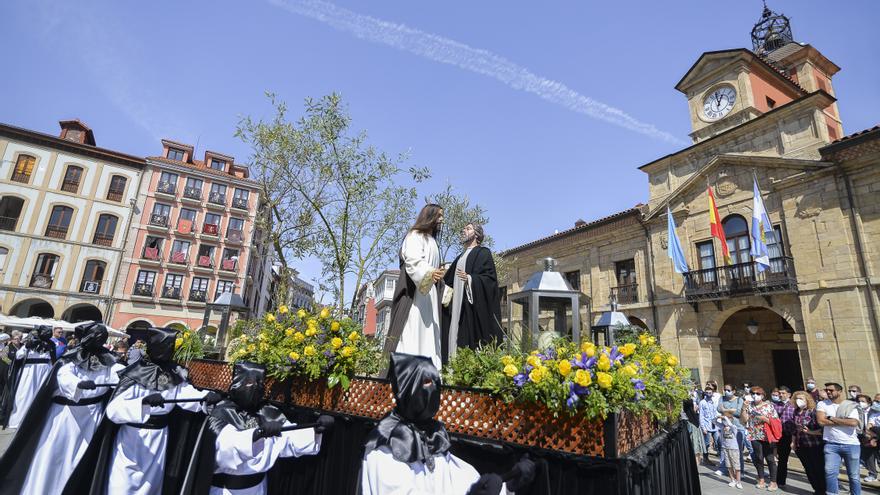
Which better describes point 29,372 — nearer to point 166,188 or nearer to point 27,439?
point 27,439

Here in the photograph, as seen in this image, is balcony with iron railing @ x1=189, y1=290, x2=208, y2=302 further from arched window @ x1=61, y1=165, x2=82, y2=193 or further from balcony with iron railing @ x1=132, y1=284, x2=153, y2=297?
arched window @ x1=61, y1=165, x2=82, y2=193

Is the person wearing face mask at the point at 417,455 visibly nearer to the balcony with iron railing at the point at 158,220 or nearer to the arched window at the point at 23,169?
the balcony with iron railing at the point at 158,220

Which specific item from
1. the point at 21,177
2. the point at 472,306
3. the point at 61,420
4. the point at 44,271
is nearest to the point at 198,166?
the point at 21,177

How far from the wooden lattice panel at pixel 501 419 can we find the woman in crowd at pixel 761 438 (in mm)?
7035

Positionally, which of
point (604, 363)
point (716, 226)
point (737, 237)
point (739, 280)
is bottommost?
point (604, 363)

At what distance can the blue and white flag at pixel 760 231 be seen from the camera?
14.1 m

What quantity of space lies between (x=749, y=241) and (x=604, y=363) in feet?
57.1

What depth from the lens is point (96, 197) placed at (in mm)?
26875

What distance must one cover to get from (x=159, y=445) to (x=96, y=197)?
31.4 meters

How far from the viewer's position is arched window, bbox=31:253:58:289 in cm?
2441

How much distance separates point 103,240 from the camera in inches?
1056

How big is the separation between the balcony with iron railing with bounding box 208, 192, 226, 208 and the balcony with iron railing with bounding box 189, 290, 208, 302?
260 inches

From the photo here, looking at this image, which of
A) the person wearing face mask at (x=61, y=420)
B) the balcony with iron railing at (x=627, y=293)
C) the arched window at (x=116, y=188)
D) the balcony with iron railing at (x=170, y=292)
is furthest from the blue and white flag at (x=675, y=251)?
the arched window at (x=116, y=188)

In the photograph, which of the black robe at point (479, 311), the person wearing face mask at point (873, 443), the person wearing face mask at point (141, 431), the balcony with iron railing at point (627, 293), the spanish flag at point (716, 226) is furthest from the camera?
the balcony with iron railing at point (627, 293)
